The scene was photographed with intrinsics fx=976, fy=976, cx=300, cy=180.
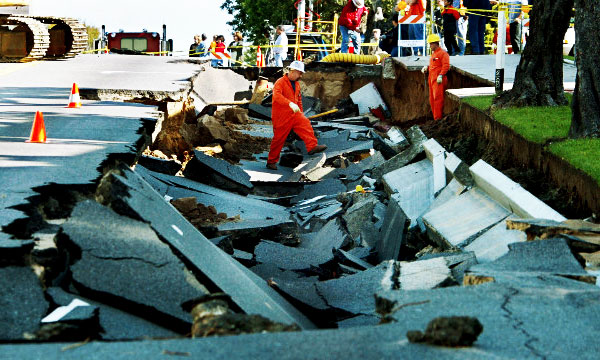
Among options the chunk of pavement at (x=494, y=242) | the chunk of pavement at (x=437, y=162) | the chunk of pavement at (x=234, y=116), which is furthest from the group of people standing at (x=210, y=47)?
the chunk of pavement at (x=494, y=242)

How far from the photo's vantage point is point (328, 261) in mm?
8789

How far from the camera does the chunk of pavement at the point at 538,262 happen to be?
5641mm

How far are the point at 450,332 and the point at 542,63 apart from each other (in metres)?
9.47

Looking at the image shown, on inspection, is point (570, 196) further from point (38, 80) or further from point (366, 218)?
point (38, 80)

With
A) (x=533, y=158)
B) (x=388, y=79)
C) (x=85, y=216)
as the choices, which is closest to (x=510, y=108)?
(x=533, y=158)

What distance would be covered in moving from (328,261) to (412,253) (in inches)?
36.9

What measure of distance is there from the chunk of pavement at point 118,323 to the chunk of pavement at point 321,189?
8824 millimetres

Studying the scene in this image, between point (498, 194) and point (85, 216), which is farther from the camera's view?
point (498, 194)

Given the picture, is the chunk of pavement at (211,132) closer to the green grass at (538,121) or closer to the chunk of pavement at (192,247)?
the green grass at (538,121)

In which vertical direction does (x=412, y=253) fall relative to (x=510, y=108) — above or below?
below

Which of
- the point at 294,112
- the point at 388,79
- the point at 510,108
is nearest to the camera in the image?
the point at 510,108

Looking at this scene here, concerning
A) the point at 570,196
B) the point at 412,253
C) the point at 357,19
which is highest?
the point at 357,19

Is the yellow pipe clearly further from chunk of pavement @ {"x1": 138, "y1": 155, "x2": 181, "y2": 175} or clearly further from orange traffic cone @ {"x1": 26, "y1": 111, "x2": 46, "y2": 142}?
orange traffic cone @ {"x1": 26, "y1": 111, "x2": 46, "y2": 142}

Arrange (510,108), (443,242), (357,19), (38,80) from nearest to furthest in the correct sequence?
(443,242), (510,108), (38,80), (357,19)
